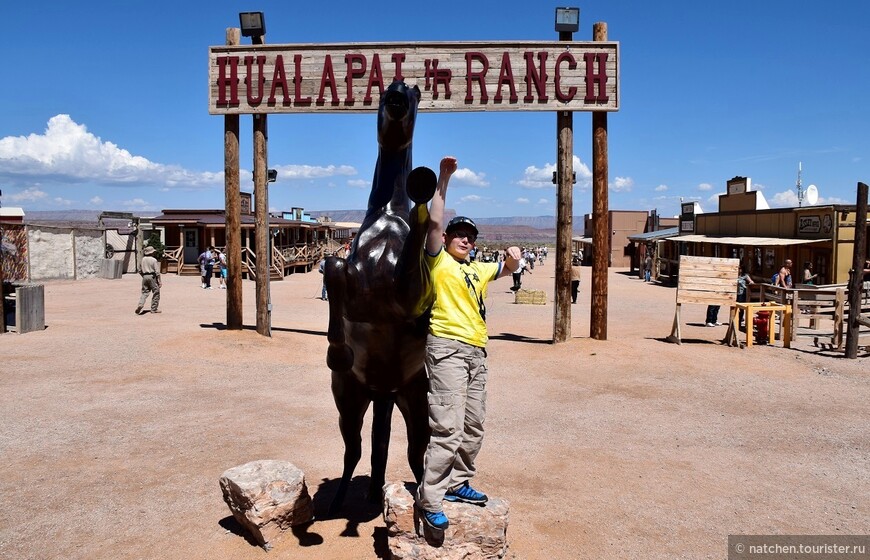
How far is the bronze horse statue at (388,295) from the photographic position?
12.2 feet

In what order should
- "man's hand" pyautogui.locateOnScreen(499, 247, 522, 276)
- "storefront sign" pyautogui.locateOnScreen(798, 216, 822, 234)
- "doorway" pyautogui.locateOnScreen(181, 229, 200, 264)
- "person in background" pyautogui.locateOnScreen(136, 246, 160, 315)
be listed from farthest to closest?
"doorway" pyautogui.locateOnScreen(181, 229, 200, 264)
"storefront sign" pyautogui.locateOnScreen(798, 216, 822, 234)
"person in background" pyautogui.locateOnScreen(136, 246, 160, 315)
"man's hand" pyautogui.locateOnScreen(499, 247, 522, 276)

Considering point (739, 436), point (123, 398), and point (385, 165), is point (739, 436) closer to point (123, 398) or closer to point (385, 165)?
point (385, 165)

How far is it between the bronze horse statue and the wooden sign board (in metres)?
9.32

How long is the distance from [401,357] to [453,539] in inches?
44.9

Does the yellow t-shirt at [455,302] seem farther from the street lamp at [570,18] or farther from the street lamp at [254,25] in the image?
the street lamp at [254,25]

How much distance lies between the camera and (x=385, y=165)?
438 centimetres

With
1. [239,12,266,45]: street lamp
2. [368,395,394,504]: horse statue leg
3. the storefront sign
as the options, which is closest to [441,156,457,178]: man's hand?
[368,395,394,504]: horse statue leg

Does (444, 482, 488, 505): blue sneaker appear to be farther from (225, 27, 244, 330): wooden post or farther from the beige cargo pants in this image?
(225, 27, 244, 330): wooden post

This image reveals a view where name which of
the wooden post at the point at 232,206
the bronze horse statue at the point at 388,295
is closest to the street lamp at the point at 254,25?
the wooden post at the point at 232,206

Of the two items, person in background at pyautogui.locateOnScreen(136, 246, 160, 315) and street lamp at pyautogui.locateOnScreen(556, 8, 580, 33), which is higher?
street lamp at pyautogui.locateOnScreen(556, 8, 580, 33)

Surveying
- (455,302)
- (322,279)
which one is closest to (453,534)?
(455,302)

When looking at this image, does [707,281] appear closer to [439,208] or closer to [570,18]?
[570,18]

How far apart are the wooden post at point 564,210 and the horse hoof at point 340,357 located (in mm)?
7944

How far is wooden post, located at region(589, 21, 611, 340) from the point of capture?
11.1 meters
